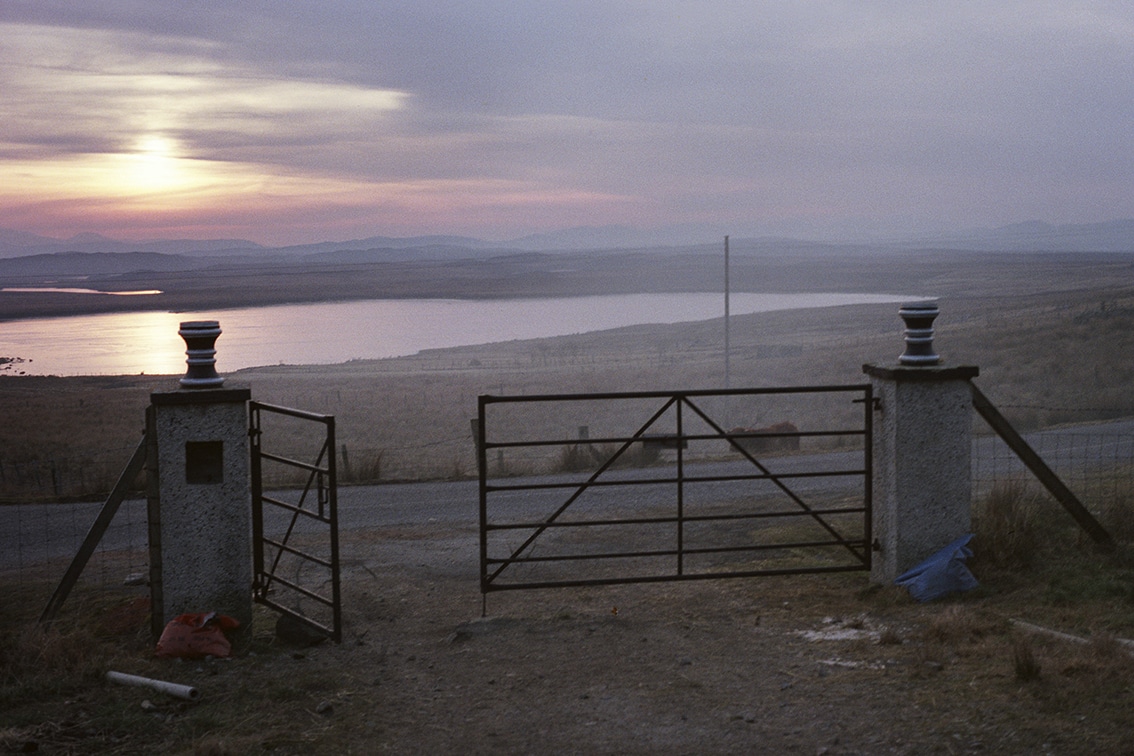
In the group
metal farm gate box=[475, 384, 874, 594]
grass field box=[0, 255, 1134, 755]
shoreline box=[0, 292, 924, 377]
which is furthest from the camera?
shoreline box=[0, 292, 924, 377]

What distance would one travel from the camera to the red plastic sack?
6.62m

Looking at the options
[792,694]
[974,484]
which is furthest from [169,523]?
[974,484]

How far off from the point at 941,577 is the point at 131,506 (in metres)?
11.4

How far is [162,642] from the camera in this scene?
6.67 metres

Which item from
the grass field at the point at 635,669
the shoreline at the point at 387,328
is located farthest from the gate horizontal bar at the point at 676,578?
the shoreline at the point at 387,328

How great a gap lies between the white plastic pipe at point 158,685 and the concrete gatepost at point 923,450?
16.7 feet

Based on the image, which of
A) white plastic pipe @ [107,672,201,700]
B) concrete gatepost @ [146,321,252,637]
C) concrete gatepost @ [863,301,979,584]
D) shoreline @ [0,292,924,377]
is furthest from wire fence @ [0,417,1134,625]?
shoreline @ [0,292,924,377]

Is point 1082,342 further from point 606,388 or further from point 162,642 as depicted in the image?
point 162,642

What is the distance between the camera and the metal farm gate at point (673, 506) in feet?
25.5

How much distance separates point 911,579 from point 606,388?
114 feet

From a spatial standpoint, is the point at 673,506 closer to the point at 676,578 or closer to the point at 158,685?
the point at 676,578

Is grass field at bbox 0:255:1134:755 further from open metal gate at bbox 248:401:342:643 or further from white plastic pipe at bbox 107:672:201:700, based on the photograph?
open metal gate at bbox 248:401:342:643

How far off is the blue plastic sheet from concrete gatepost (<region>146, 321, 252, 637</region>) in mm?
4869

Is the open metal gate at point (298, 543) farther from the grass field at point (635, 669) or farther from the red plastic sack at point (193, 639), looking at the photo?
the red plastic sack at point (193, 639)
